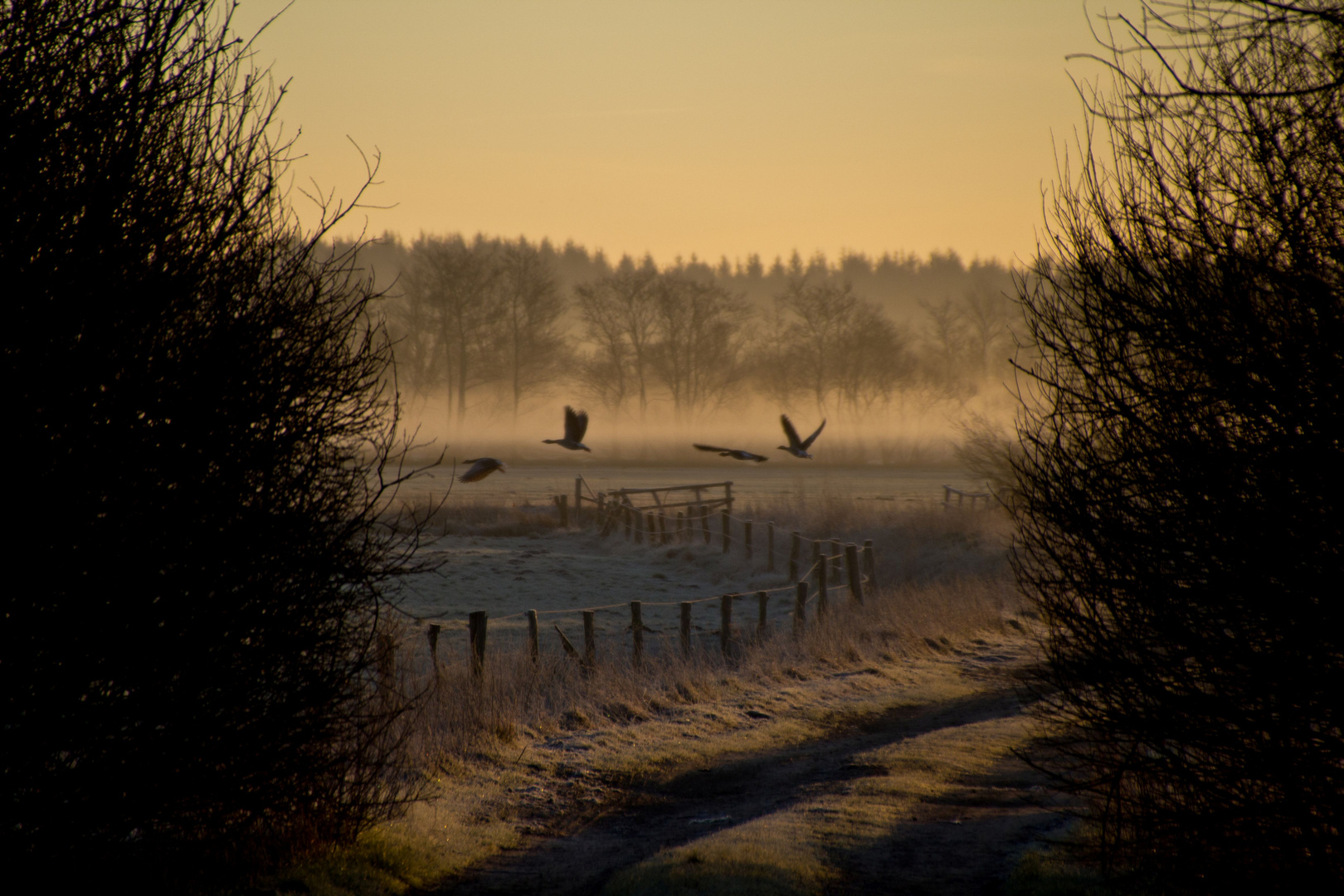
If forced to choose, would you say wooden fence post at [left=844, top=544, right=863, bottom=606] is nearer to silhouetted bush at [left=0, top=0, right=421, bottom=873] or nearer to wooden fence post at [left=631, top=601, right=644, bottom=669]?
wooden fence post at [left=631, top=601, right=644, bottom=669]

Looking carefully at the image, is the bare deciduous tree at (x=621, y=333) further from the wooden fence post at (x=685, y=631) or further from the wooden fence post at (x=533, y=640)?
the wooden fence post at (x=533, y=640)

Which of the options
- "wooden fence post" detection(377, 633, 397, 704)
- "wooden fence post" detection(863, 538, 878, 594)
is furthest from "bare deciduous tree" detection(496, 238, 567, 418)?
"wooden fence post" detection(377, 633, 397, 704)

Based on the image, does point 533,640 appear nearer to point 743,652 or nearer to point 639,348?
point 743,652

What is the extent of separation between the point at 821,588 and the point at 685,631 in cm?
383

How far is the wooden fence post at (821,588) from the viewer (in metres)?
15.9

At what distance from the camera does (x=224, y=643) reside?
464cm

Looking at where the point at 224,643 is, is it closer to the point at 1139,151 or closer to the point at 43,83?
the point at 43,83

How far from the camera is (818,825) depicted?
23.8ft

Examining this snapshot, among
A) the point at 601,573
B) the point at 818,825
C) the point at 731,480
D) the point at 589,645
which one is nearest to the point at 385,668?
the point at 818,825

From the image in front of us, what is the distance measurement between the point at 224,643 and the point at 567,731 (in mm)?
5597

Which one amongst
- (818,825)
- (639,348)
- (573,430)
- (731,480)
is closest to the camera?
(818,825)

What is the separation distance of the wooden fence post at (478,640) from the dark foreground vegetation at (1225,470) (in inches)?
257

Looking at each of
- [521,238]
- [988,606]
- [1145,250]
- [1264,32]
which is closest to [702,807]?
[1145,250]

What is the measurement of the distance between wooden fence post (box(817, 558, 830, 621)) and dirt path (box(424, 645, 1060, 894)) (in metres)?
4.97
